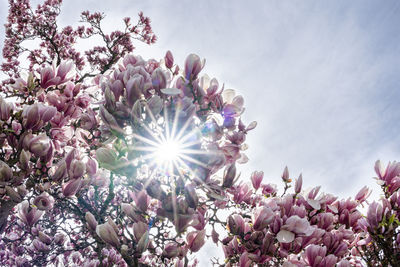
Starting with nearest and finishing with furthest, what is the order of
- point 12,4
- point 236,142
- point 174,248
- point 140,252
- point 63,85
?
point 140,252, point 174,248, point 236,142, point 63,85, point 12,4

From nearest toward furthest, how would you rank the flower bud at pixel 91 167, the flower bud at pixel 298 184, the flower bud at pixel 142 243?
the flower bud at pixel 142 243 < the flower bud at pixel 91 167 < the flower bud at pixel 298 184

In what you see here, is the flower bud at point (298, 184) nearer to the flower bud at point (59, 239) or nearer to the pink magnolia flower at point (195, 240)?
the pink magnolia flower at point (195, 240)

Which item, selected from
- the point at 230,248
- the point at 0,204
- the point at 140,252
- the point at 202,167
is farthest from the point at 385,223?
the point at 0,204

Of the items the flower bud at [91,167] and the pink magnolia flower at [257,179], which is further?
the pink magnolia flower at [257,179]

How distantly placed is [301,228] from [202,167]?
821mm

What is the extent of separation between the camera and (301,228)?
1761 millimetres

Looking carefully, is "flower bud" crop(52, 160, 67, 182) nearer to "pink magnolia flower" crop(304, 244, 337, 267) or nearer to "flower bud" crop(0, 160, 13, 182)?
"flower bud" crop(0, 160, 13, 182)

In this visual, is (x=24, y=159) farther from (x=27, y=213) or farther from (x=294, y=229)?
(x=294, y=229)

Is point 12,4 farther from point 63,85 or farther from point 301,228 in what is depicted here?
point 301,228

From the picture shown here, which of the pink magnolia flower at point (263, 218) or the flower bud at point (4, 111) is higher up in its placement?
the flower bud at point (4, 111)

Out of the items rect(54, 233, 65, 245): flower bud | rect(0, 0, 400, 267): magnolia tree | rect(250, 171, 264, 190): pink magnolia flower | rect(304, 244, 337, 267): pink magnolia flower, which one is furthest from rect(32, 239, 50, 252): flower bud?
rect(304, 244, 337, 267): pink magnolia flower

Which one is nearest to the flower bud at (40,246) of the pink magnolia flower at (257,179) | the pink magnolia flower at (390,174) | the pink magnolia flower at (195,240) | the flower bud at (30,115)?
the flower bud at (30,115)

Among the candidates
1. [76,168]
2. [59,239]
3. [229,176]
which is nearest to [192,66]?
[229,176]

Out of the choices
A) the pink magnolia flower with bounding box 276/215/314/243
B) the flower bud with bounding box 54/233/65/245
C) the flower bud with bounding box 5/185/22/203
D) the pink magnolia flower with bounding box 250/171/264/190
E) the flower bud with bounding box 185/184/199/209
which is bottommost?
the pink magnolia flower with bounding box 276/215/314/243
